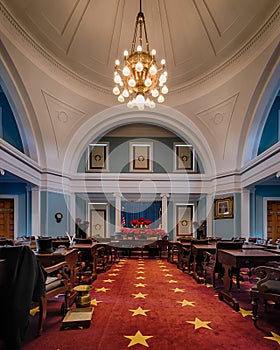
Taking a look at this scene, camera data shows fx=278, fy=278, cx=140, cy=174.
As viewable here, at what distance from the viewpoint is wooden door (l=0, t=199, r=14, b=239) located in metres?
11.2

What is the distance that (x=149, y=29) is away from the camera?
9.44 metres

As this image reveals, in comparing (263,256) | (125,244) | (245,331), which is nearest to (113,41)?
(125,244)

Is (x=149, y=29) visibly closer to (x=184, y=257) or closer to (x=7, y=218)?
(x=184, y=257)

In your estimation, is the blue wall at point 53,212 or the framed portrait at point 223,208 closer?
the blue wall at point 53,212

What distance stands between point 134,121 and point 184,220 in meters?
5.86

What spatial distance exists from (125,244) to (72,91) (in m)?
6.14

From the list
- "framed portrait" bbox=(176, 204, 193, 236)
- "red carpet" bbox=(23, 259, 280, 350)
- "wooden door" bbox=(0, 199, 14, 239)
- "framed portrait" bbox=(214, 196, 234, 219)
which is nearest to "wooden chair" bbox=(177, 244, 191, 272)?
"red carpet" bbox=(23, 259, 280, 350)

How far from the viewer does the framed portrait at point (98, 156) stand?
13.8 m

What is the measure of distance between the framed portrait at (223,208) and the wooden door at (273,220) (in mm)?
1834

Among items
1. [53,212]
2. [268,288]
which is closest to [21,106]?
[53,212]

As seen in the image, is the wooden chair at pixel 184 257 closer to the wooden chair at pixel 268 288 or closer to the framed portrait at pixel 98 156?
the wooden chair at pixel 268 288

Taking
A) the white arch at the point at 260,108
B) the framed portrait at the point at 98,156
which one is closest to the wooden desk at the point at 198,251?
the white arch at the point at 260,108

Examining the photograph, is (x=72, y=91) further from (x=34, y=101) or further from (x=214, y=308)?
(x=214, y=308)

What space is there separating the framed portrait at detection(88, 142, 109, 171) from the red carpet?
29.3ft
